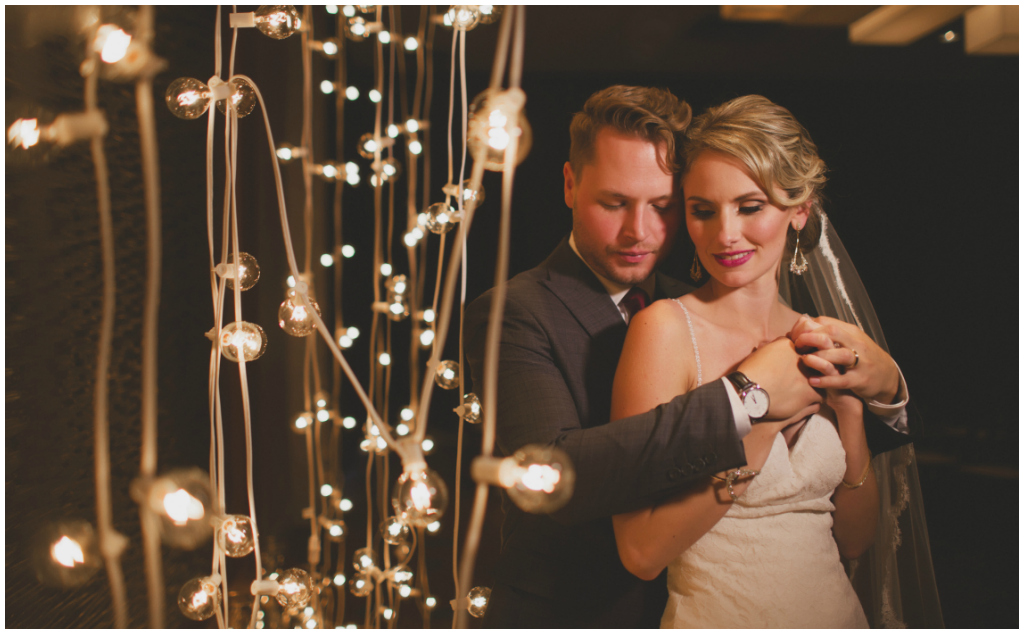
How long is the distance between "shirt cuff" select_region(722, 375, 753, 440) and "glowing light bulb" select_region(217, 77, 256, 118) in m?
0.97

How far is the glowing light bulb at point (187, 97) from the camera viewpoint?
0.80 m

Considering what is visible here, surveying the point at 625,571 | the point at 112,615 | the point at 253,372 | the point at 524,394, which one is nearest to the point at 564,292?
the point at 524,394

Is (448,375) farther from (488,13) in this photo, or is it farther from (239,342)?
(488,13)

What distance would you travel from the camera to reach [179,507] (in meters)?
0.71

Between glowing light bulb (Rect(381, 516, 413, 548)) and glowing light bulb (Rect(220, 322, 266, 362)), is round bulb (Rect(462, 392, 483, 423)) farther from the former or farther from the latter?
glowing light bulb (Rect(220, 322, 266, 362))

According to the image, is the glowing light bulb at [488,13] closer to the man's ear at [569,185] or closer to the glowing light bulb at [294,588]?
the man's ear at [569,185]

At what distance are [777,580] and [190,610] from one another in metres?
1.09

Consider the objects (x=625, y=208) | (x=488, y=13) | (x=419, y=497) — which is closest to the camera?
(x=419, y=497)

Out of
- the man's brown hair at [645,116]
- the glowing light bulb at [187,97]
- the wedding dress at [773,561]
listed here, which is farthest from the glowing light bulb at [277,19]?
the wedding dress at [773,561]

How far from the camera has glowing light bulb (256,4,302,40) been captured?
86cm

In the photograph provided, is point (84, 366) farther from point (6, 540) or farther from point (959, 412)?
point (959, 412)

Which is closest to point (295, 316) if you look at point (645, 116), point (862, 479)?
point (645, 116)

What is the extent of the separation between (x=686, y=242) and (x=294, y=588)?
1166mm

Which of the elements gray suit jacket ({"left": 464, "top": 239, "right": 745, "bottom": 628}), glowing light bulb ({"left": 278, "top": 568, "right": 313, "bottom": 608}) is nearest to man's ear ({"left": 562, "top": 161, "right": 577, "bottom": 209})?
gray suit jacket ({"left": 464, "top": 239, "right": 745, "bottom": 628})
